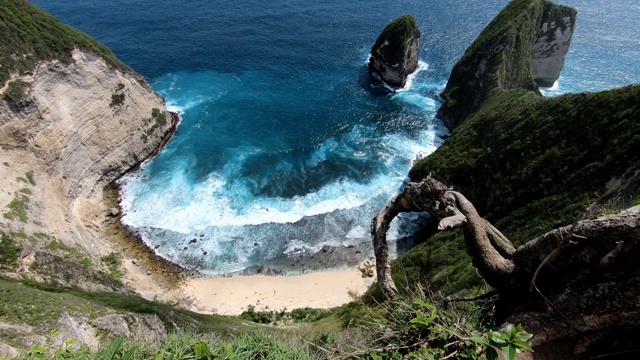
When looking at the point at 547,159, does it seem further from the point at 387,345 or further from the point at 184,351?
the point at 184,351

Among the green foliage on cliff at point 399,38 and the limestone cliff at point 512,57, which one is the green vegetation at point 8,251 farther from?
the green foliage on cliff at point 399,38

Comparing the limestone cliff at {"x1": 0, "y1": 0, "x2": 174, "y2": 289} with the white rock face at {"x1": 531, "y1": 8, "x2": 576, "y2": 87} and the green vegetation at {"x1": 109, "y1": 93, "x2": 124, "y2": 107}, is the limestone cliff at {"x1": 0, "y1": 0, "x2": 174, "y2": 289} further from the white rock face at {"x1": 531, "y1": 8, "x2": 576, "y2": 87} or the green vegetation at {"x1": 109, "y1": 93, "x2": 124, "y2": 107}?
the white rock face at {"x1": 531, "y1": 8, "x2": 576, "y2": 87}

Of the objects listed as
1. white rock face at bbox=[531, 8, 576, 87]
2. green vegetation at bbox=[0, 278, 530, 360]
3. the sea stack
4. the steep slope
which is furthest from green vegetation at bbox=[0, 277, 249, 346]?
white rock face at bbox=[531, 8, 576, 87]

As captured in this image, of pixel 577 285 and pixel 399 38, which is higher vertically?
pixel 577 285

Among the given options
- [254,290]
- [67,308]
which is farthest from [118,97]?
[67,308]

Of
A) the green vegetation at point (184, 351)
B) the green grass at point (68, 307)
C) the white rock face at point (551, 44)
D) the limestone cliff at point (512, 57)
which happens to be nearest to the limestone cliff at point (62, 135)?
the green grass at point (68, 307)

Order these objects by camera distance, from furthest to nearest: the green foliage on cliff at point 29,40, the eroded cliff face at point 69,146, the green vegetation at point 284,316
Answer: the green foliage on cliff at point 29,40 < the eroded cliff face at point 69,146 < the green vegetation at point 284,316
